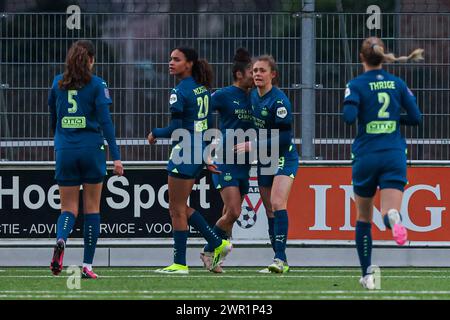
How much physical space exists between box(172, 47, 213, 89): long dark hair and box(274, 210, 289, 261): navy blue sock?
1301mm

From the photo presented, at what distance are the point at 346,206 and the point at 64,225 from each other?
3767 millimetres

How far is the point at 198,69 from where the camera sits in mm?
12688

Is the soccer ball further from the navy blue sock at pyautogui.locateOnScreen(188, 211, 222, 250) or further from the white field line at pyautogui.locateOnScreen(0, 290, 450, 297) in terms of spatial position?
the white field line at pyautogui.locateOnScreen(0, 290, 450, 297)

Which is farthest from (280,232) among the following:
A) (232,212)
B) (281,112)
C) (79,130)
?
(79,130)

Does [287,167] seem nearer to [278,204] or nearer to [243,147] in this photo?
[278,204]

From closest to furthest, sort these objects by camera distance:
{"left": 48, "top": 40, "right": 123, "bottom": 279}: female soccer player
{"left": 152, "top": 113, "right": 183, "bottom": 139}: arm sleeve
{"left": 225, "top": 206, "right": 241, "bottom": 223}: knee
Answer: {"left": 48, "top": 40, "right": 123, "bottom": 279}: female soccer player → {"left": 152, "top": 113, "right": 183, "bottom": 139}: arm sleeve → {"left": 225, "top": 206, "right": 241, "bottom": 223}: knee

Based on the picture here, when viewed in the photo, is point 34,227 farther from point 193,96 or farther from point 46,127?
point 193,96

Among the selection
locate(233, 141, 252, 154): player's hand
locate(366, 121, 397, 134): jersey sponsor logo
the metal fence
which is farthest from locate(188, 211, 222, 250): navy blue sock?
locate(366, 121, 397, 134): jersey sponsor logo

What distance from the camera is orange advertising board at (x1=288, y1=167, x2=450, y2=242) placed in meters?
14.6

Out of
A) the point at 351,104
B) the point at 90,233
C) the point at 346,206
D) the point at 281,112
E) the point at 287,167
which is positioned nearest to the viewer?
the point at 351,104

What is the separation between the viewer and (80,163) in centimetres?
1192

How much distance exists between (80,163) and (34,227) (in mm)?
2936

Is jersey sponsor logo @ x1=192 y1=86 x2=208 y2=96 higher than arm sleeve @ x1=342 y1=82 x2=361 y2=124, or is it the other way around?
jersey sponsor logo @ x1=192 y1=86 x2=208 y2=96
